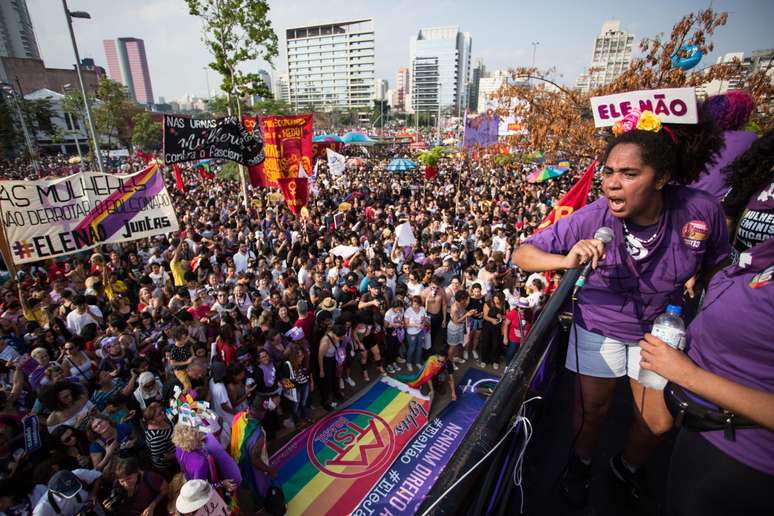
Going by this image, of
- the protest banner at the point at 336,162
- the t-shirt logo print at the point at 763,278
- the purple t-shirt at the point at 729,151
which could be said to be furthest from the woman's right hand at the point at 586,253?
the protest banner at the point at 336,162

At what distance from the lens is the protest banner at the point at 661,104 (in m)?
2.30

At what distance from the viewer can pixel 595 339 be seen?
6.98ft

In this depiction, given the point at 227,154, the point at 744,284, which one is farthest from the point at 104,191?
the point at 744,284

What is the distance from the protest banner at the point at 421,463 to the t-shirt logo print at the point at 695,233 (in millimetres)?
2653

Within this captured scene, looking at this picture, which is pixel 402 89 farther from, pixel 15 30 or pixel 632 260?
pixel 632 260

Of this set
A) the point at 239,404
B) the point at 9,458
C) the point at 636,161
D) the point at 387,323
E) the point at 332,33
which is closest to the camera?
the point at 636,161

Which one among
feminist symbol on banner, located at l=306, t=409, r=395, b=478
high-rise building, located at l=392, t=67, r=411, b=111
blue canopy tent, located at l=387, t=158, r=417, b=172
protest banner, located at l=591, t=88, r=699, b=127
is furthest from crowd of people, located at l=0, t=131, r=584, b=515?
high-rise building, located at l=392, t=67, r=411, b=111

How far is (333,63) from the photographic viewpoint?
431 ft

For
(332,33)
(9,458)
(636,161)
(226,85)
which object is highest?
(332,33)

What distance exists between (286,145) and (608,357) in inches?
393

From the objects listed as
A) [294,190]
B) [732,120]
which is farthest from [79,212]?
[732,120]

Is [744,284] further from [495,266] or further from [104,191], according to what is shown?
[104,191]

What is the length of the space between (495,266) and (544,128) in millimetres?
3258

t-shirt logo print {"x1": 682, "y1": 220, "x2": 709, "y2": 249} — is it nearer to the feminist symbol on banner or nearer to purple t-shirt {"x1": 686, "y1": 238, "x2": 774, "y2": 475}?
purple t-shirt {"x1": 686, "y1": 238, "x2": 774, "y2": 475}
